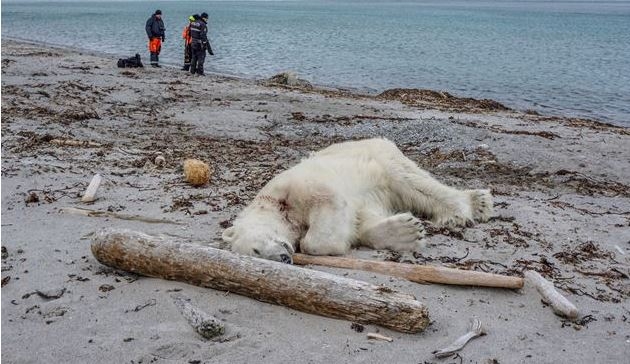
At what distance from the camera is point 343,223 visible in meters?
4.96

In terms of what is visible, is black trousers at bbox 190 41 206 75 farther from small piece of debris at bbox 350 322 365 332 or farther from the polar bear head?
small piece of debris at bbox 350 322 365 332

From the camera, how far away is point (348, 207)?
516 centimetres

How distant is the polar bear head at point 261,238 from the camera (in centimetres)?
419

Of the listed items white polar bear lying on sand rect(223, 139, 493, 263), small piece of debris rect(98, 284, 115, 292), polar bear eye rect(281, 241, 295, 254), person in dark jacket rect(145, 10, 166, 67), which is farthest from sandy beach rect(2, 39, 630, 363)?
person in dark jacket rect(145, 10, 166, 67)

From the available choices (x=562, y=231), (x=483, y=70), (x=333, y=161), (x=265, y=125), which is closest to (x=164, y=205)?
(x=333, y=161)

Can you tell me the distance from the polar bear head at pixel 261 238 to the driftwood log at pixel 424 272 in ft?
1.05

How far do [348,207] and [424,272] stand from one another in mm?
1066

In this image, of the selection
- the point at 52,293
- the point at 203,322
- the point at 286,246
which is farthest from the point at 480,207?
the point at 52,293

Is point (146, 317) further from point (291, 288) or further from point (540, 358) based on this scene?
point (540, 358)

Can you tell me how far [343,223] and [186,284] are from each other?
1415 millimetres

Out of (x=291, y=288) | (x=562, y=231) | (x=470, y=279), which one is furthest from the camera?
(x=562, y=231)

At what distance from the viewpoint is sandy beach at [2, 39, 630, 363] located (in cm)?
356

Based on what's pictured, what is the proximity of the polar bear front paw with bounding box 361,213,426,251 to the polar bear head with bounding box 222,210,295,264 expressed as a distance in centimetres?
82

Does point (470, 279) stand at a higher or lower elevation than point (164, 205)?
higher
